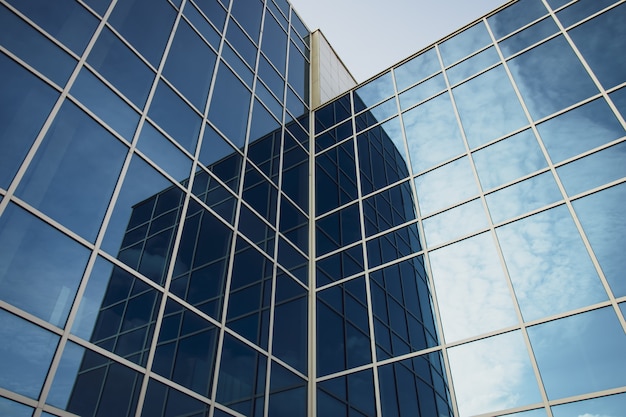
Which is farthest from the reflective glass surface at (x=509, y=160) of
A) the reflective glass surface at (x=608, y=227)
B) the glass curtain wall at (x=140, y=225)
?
the glass curtain wall at (x=140, y=225)

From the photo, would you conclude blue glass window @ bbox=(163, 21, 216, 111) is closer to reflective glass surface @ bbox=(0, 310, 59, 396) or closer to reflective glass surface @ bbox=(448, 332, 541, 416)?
reflective glass surface @ bbox=(0, 310, 59, 396)

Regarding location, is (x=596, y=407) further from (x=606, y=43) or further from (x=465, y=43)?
(x=465, y=43)

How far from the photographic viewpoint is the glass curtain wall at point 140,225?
8594mm

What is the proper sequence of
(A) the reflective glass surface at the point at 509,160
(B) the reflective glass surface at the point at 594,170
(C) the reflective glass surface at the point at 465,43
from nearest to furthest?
(B) the reflective glass surface at the point at 594,170
(A) the reflective glass surface at the point at 509,160
(C) the reflective glass surface at the point at 465,43

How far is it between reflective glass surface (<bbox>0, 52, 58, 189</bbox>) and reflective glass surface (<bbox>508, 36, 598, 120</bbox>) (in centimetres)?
1337

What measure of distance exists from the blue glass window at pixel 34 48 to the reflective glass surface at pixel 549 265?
38.1 feet

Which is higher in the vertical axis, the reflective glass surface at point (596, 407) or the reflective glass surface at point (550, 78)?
the reflective glass surface at point (550, 78)

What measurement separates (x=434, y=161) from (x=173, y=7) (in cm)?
969

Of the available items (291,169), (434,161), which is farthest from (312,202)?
(434,161)

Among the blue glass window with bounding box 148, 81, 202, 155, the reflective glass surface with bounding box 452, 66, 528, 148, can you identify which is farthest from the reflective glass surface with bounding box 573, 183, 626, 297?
the blue glass window with bounding box 148, 81, 202, 155

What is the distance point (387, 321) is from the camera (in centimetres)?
1530

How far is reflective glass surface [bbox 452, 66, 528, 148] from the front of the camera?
15672 mm

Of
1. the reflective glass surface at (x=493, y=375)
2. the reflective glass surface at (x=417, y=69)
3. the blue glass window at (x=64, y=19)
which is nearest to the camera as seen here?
the blue glass window at (x=64, y=19)

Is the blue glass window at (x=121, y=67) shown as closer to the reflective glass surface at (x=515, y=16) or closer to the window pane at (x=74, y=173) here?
the window pane at (x=74, y=173)
